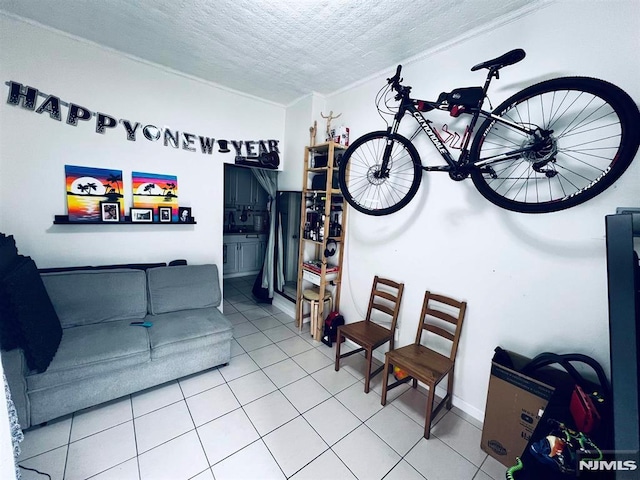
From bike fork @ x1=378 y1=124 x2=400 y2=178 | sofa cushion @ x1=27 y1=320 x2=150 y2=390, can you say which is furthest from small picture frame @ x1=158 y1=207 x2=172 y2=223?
bike fork @ x1=378 y1=124 x2=400 y2=178

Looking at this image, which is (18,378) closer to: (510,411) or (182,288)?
(182,288)

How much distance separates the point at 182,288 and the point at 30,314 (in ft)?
3.65

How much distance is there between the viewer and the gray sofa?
5.59 feet

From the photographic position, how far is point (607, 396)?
4.54ft

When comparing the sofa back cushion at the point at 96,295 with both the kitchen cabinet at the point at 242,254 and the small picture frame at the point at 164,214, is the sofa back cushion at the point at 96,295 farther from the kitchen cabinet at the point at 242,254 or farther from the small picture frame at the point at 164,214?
the kitchen cabinet at the point at 242,254

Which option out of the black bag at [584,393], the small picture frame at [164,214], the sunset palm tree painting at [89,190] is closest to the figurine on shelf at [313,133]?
the small picture frame at [164,214]

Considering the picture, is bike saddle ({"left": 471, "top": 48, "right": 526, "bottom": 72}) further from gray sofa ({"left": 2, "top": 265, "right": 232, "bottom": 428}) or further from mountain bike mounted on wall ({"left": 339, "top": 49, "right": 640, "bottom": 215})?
gray sofa ({"left": 2, "top": 265, "right": 232, "bottom": 428})

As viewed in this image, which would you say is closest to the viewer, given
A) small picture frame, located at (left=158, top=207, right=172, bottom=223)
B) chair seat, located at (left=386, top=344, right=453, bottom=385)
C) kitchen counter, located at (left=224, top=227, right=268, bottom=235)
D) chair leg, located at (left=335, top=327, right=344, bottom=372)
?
chair seat, located at (left=386, top=344, right=453, bottom=385)

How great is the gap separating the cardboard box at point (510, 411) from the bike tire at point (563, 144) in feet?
3.54

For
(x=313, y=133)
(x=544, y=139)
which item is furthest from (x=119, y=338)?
(x=544, y=139)

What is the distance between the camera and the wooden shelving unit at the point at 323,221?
2.96 metres

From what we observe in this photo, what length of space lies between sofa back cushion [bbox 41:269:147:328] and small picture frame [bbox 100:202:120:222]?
0.54 metres

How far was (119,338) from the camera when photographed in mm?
2014

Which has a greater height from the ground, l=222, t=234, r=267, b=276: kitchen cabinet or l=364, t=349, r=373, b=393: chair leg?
l=222, t=234, r=267, b=276: kitchen cabinet
